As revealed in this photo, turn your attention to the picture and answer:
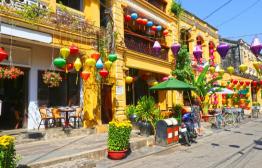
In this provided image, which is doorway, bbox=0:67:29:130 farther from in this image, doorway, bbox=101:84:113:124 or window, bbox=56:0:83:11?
doorway, bbox=101:84:113:124

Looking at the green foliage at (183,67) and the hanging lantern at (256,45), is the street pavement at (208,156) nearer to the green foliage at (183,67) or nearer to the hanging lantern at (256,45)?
the hanging lantern at (256,45)

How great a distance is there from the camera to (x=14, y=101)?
12695 millimetres

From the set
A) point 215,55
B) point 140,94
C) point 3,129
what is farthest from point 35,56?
point 215,55

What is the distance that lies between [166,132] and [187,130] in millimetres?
1334

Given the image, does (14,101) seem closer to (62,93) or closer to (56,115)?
(56,115)

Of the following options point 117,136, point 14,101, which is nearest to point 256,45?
point 117,136

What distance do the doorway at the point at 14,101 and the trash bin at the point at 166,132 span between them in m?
5.75

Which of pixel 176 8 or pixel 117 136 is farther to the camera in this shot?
pixel 176 8

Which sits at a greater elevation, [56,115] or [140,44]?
[140,44]

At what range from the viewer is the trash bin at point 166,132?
11.9 metres

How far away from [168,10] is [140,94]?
7.07 meters

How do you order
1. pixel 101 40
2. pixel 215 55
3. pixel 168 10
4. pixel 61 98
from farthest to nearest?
pixel 215 55, pixel 168 10, pixel 101 40, pixel 61 98

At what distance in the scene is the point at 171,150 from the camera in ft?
37.6

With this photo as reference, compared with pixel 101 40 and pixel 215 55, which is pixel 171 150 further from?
pixel 215 55
